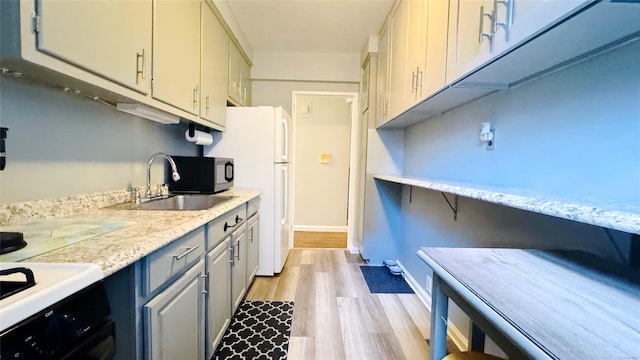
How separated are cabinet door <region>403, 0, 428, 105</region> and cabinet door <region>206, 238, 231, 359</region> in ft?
4.95

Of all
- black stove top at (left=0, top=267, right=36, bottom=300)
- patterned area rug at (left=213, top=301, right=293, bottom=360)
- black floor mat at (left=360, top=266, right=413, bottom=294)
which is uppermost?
black stove top at (left=0, top=267, right=36, bottom=300)

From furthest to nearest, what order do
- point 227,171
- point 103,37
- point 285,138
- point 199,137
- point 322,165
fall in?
point 322,165
point 285,138
point 227,171
point 199,137
point 103,37

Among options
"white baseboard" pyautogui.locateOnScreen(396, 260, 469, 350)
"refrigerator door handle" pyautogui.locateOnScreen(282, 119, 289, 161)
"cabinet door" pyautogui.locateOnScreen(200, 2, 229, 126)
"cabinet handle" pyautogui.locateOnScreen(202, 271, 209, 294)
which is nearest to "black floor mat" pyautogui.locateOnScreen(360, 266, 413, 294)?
"white baseboard" pyautogui.locateOnScreen(396, 260, 469, 350)

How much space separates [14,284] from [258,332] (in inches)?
62.7

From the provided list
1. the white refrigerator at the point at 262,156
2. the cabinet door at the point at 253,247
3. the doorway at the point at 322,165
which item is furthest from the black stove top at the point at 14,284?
the doorway at the point at 322,165

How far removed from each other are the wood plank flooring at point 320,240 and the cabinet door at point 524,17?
3429mm

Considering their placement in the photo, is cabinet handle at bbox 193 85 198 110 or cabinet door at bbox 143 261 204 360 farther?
cabinet handle at bbox 193 85 198 110

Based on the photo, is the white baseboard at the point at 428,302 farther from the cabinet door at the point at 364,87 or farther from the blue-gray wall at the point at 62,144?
the blue-gray wall at the point at 62,144

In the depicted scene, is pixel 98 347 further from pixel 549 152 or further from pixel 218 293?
pixel 549 152

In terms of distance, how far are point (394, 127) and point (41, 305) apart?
9.54 ft

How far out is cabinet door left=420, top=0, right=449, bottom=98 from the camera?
1431 mm

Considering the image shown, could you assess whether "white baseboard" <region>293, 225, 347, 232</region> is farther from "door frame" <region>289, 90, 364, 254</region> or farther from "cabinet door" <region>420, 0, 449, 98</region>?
"cabinet door" <region>420, 0, 449, 98</region>

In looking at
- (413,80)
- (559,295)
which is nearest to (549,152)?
(559,295)

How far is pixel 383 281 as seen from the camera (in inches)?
109
